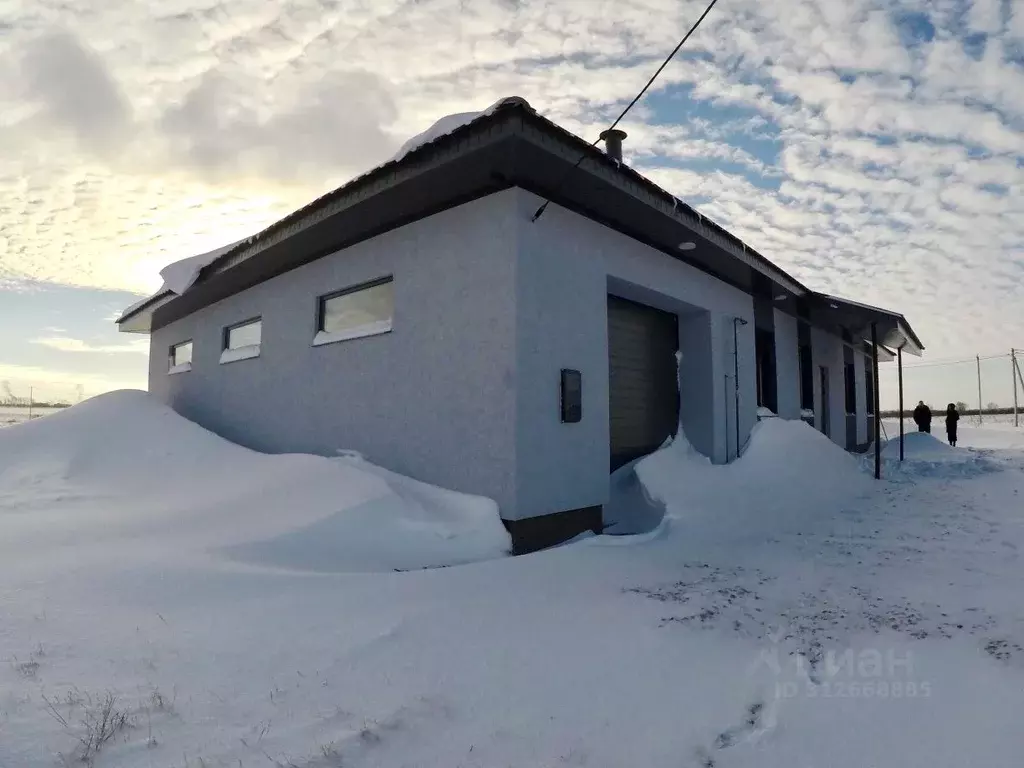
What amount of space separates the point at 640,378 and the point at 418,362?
11.2 feet

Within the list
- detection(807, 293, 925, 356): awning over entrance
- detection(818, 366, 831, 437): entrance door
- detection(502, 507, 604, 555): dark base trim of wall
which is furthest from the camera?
detection(818, 366, 831, 437): entrance door

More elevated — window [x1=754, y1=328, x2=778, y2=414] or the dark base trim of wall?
window [x1=754, y1=328, x2=778, y2=414]

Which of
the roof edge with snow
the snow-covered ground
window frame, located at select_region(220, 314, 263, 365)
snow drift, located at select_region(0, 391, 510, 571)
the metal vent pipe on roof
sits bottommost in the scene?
the snow-covered ground

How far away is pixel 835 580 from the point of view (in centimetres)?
446

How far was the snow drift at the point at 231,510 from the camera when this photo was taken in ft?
14.2

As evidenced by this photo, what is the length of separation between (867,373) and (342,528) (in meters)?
20.2

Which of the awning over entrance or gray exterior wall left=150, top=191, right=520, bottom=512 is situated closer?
gray exterior wall left=150, top=191, right=520, bottom=512

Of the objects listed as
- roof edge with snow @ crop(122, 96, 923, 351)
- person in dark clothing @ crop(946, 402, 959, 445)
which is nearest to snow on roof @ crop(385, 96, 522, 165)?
roof edge with snow @ crop(122, 96, 923, 351)

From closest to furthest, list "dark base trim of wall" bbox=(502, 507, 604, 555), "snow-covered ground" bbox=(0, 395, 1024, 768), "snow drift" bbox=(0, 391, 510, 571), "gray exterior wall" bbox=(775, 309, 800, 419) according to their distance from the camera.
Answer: "snow-covered ground" bbox=(0, 395, 1024, 768) < "snow drift" bbox=(0, 391, 510, 571) < "dark base trim of wall" bbox=(502, 507, 604, 555) < "gray exterior wall" bbox=(775, 309, 800, 419)

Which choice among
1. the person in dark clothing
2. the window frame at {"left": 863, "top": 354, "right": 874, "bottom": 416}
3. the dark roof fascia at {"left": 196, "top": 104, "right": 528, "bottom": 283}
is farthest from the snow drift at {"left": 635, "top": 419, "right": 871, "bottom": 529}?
the person in dark clothing

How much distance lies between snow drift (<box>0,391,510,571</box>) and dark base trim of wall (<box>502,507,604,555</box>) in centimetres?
22

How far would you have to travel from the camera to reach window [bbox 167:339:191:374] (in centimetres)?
1185

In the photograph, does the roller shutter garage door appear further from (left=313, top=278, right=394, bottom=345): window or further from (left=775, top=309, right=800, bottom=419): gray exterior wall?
(left=775, top=309, right=800, bottom=419): gray exterior wall

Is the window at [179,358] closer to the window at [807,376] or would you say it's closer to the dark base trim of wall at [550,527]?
the dark base trim of wall at [550,527]
